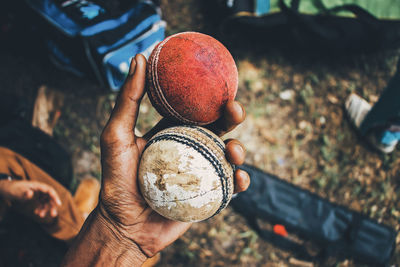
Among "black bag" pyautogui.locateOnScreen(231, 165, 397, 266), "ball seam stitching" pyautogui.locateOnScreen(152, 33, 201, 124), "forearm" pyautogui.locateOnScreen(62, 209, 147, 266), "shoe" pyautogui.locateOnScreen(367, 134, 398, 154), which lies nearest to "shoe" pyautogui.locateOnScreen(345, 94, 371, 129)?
"shoe" pyautogui.locateOnScreen(367, 134, 398, 154)

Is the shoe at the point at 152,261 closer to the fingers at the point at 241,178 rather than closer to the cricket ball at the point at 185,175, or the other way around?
the cricket ball at the point at 185,175

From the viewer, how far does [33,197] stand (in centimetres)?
276

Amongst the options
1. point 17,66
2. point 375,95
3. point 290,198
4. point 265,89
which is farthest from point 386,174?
point 17,66

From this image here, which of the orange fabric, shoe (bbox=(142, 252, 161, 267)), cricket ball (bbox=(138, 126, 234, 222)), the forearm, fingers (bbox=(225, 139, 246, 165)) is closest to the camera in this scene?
cricket ball (bbox=(138, 126, 234, 222))

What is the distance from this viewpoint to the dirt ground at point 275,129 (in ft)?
12.4

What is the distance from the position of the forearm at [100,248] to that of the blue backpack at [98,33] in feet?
6.86

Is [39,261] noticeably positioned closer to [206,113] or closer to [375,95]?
[206,113]

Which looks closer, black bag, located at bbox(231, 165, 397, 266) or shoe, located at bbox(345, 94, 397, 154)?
black bag, located at bbox(231, 165, 397, 266)

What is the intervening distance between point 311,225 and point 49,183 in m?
3.30

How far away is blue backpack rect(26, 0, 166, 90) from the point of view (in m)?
3.53

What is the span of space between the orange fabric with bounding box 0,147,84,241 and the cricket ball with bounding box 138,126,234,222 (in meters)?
1.47

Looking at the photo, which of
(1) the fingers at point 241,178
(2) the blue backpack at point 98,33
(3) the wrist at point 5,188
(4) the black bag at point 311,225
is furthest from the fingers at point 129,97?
(4) the black bag at point 311,225

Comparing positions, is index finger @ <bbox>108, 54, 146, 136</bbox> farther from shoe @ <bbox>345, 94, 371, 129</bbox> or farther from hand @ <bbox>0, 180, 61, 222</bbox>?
shoe @ <bbox>345, 94, 371, 129</bbox>

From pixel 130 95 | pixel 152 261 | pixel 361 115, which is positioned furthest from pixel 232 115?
pixel 361 115
